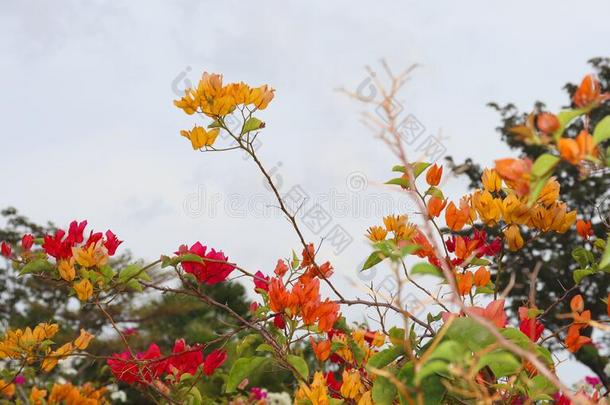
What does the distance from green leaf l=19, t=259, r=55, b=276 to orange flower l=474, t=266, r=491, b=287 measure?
103 cm

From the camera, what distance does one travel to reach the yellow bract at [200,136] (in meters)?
1.64

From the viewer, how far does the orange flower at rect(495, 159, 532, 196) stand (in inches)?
28.5

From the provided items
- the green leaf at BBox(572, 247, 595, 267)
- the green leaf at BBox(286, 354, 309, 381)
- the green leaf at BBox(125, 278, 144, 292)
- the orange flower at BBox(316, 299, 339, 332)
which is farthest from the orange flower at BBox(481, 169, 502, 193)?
the green leaf at BBox(125, 278, 144, 292)

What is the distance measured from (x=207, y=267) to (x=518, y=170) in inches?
41.5

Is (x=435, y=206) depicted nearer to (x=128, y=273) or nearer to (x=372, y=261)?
(x=372, y=261)

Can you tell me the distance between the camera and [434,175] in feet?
5.03

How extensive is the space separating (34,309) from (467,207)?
47.7 feet

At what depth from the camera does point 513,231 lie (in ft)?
4.82

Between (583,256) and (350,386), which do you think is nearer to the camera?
(350,386)

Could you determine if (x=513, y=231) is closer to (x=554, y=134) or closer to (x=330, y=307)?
(x=330, y=307)

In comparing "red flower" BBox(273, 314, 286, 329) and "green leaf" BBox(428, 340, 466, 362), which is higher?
"red flower" BBox(273, 314, 286, 329)

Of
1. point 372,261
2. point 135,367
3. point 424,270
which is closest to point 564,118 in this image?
point 424,270

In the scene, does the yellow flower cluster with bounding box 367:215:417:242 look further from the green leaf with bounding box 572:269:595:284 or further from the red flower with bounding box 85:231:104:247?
the red flower with bounding box 85:231:104:247

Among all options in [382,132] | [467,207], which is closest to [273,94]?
[467,207]
